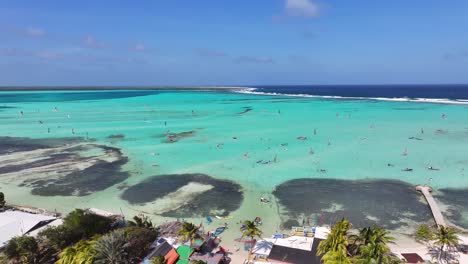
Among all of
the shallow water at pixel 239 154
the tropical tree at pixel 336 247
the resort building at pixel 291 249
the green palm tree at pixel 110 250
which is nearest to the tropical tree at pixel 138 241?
the green palm tree at pixel 110 250

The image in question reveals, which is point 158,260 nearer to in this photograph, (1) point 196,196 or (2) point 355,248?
(2) point 355,248

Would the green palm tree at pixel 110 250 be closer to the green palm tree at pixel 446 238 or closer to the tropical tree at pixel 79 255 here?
the tropical tree at pixel 79 255

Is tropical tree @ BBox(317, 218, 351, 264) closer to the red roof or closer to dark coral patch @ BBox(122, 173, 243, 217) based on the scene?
the red roof

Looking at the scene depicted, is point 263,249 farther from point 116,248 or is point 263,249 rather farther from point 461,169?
point 461,169

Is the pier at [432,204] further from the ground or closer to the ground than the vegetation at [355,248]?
closer to the ground

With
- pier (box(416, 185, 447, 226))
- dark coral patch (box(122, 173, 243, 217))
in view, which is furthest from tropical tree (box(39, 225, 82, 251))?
pier (box(416, 185, 447, 226))

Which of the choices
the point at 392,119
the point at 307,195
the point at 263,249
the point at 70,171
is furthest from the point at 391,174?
the point at 392,119
